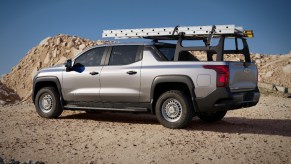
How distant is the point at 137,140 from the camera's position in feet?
24.0

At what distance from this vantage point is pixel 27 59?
2791 centimetres

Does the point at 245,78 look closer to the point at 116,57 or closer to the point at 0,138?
the point at 116,57

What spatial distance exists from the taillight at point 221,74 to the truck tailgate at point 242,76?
0.37ft

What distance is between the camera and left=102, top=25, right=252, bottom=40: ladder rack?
7.96 meters

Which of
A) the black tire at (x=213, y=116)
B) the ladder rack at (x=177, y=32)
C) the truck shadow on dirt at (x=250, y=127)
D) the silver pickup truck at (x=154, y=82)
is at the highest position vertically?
the ladder rack at (x=177, y=32)

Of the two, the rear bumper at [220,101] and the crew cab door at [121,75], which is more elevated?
the crew cab door at [121,75]

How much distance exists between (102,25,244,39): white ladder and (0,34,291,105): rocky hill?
16424 millimetres

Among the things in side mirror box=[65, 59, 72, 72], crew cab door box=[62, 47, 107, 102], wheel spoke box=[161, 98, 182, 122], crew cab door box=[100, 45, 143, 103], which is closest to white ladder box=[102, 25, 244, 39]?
crew cab door box=[100, 45, 143, 103]

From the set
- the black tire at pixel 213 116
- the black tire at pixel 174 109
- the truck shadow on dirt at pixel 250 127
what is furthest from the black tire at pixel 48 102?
the black tire at pixel 213 116

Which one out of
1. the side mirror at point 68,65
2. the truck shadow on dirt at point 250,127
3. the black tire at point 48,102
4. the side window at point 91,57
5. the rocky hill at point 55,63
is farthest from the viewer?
the rocky hill at point 55,63

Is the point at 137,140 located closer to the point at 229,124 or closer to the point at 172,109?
the point at 172,109

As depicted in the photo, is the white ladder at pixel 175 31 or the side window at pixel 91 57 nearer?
the white ladder at pixel 175 31

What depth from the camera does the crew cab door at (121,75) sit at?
8.71 m

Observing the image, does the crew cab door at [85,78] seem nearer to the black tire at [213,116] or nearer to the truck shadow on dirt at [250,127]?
the truck shadow on dirt at [250,127]
